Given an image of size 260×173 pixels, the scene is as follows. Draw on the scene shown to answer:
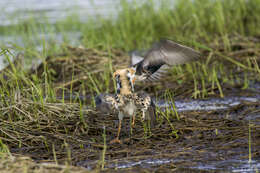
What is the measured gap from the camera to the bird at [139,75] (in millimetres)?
4082

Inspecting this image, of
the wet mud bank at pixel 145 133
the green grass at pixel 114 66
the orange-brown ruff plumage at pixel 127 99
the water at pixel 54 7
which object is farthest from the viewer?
the water at pixel 54 7

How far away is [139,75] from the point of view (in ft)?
14.5

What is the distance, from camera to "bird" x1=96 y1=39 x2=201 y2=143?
161 inches

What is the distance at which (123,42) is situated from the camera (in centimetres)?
1003

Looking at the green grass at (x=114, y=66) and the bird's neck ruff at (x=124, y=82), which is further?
the green grass at (x=114, y=66)

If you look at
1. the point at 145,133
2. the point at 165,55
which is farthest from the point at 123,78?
the point at 145,133

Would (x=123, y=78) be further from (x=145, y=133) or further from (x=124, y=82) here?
(x=145, y=133)

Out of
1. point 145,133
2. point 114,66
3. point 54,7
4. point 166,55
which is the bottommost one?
point 145,133

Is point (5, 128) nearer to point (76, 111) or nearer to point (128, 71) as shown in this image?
point (76, 111)

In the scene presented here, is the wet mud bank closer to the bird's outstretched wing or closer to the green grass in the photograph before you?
the green grass

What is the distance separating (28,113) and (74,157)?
38.5 inches

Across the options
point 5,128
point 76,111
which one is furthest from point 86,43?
point 5,128

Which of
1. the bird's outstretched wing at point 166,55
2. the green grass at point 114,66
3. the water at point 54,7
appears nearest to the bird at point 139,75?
the bird's outstretched wing at point 166,55

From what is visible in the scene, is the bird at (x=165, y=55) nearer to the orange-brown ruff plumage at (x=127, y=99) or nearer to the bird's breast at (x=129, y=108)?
the orange-brown ruff plumage at (x=127, y=99)
